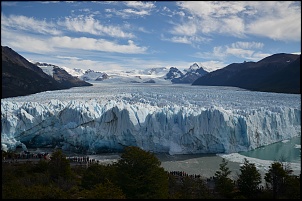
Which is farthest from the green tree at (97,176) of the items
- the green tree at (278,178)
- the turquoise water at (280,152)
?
the turquoise water at (280,152)

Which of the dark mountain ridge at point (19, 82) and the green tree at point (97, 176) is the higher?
the dark mountain ridge at point (19, 82)

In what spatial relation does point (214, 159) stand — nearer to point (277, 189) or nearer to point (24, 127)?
point (277, 189)

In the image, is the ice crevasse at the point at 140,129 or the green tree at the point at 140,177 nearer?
the green tree at the point at 140,177

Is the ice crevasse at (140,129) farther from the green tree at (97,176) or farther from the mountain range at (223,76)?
the mountain range at (223,76)

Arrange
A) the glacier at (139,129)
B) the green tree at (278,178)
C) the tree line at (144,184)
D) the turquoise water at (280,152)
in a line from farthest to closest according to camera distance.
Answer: the glacier at (139,129)
the turquoise water at (280,152)
the green tree at (278,178)
the tree line at (144,184)

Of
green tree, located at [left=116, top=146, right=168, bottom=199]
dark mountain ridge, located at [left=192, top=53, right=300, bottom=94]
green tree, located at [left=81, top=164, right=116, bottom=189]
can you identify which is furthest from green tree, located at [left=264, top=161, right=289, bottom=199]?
dark mountain ridge, located at [left=192, top=53, right=300, bottom=94]

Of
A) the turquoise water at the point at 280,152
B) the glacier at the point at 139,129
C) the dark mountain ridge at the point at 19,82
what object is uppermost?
the dark mountain ridge at the point at 19,82
